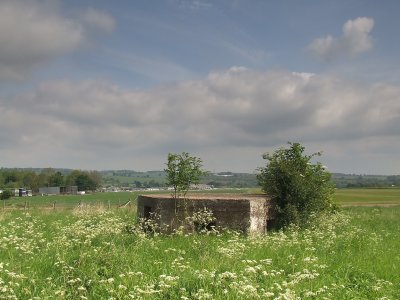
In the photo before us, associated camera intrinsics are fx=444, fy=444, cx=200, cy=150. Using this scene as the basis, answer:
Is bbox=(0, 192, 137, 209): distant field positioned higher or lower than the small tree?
lower

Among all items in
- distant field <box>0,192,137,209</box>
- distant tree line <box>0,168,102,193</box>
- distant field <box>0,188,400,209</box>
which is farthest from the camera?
distant tree line <box>0,168,102,193</box>

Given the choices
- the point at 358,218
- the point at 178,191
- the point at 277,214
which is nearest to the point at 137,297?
the point at 178,191

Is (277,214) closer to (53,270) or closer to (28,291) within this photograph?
(53,270)

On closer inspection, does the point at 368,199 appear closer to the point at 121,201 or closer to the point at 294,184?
the point at 121,201

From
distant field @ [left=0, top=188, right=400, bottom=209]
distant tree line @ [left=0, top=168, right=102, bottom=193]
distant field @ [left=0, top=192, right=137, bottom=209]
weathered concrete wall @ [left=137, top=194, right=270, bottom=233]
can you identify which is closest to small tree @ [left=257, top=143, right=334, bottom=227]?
weathered concrete wall @ [left=137, top=194, right=270, bottom=233]

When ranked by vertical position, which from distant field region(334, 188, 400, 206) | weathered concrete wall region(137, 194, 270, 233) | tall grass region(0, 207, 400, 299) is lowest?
distant field region(334, 188, 400, 206)

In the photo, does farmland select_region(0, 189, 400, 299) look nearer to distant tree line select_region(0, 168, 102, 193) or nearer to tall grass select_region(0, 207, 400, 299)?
tall grass select_region(0, 207, 400, 299)

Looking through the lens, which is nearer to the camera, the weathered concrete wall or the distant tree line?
the weathered concrete wall

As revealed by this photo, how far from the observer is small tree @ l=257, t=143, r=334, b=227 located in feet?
57.0

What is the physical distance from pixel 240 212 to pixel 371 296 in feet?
25.6

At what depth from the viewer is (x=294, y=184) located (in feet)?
57.7

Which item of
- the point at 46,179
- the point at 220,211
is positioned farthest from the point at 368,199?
the point at 46,179

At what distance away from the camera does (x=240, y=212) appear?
15297 millimetres

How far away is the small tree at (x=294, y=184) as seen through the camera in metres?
17.4
